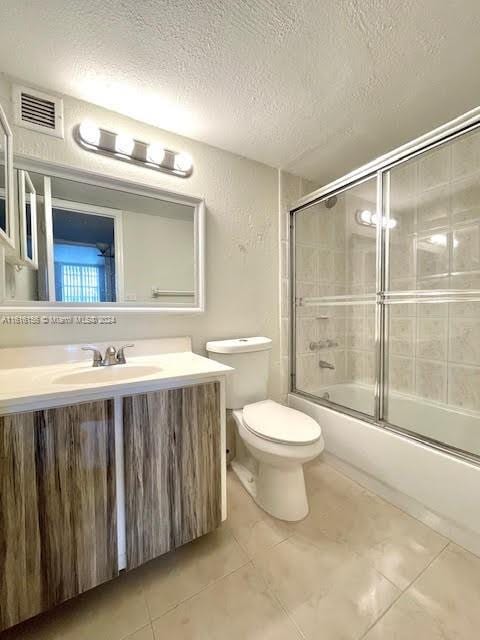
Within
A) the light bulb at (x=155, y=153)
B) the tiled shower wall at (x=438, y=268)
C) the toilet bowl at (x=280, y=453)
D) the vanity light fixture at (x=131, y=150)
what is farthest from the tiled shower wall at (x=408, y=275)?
the light bulb at (x=155, y=153)

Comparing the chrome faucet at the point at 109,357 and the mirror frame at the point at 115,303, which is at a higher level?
the mirror frame at the point at 115,303

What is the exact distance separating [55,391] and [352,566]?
127 cm

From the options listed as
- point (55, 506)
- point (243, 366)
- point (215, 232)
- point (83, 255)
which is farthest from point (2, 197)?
point (243, 366)

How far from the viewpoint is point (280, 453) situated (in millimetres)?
1183

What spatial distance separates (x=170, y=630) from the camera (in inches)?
33.0

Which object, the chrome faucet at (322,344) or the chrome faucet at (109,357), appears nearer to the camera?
the chrome faucet at (109,357)

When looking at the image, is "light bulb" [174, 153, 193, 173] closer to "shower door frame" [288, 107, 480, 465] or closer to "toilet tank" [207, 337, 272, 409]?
"shower door frame" [288, 107, 480, 465]

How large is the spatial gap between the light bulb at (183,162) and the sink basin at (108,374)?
1132 mm

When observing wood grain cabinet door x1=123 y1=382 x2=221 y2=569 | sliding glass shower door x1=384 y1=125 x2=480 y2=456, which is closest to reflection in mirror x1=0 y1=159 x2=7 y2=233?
wood grain cabinet door x1=123 y1=382 x2=221 y2=569

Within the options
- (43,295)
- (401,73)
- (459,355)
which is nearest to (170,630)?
(43,295)

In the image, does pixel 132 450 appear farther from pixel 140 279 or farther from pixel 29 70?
pixel 29 70

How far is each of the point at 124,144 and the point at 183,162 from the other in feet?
1.03

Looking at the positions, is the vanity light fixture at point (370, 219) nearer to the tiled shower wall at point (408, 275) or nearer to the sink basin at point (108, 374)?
the tiled shower wall at point (408, 275)

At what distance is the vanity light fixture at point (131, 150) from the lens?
4.25ft
